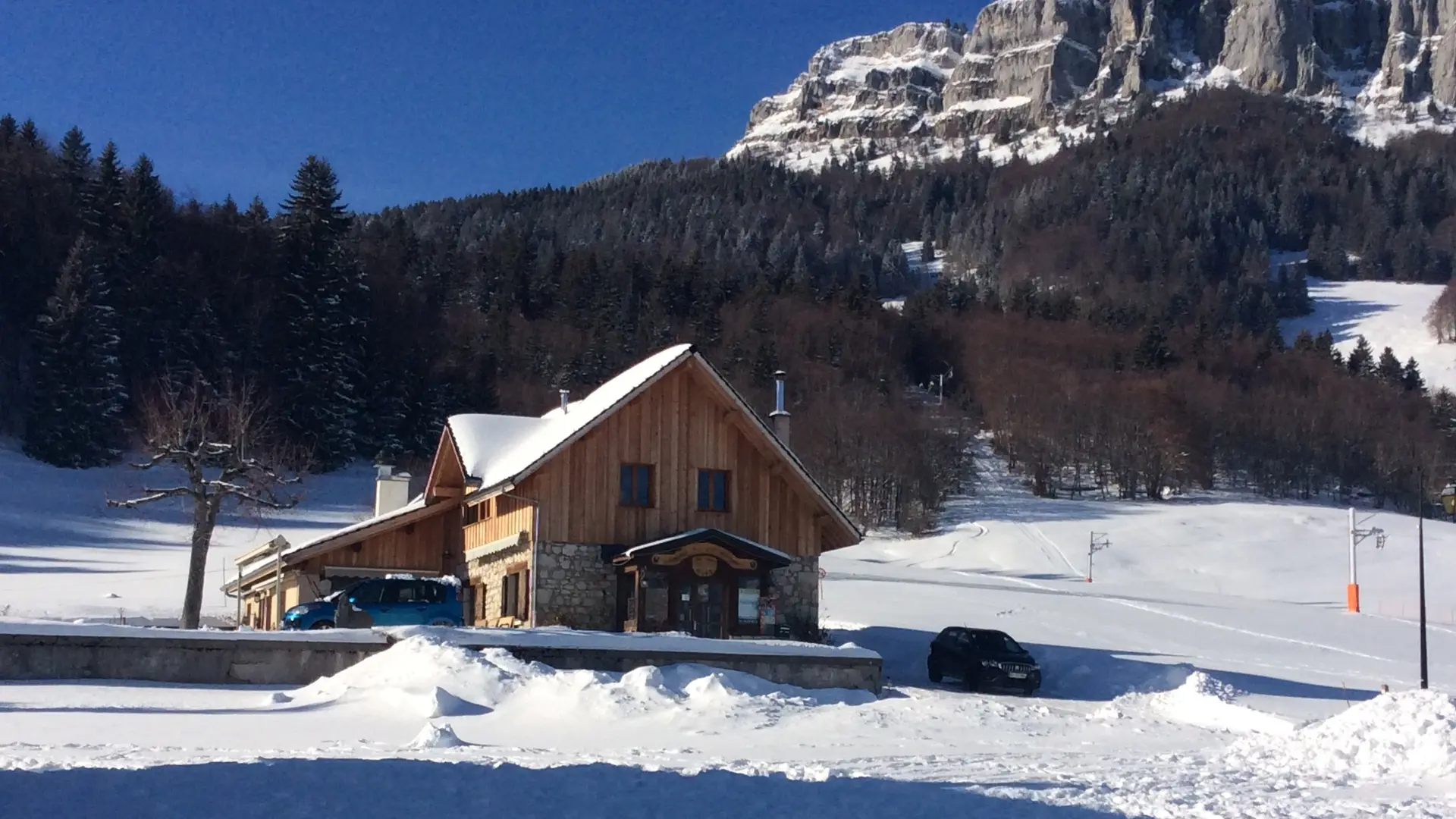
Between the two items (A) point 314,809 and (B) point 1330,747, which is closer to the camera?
(A) point 314,809

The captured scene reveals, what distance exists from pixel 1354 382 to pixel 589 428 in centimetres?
11246

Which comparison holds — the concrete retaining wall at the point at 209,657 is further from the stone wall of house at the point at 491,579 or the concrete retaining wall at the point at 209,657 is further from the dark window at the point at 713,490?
the dark window at the point at 713,490

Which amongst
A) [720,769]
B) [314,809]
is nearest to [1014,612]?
[720,769]

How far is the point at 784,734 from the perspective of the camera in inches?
703

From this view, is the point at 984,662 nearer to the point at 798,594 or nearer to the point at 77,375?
the point at 798,594

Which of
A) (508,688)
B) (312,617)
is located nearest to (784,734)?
(508,688)

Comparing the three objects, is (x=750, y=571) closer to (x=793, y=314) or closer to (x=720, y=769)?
(x=720, y=769)

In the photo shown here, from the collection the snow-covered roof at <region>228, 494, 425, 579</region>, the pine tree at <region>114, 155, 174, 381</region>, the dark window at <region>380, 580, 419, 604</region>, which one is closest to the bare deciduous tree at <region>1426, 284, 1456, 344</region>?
the pine tree at <region>114, 155, 174, 381</region>

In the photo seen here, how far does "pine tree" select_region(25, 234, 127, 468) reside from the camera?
6475 cm

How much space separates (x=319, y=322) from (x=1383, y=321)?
139 meters

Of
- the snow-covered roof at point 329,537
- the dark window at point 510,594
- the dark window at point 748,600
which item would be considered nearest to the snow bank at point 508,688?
the dark window at point 748,600

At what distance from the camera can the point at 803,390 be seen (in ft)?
338

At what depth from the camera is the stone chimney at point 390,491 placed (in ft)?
139

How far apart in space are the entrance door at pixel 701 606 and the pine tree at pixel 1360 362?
11797 centimetres
